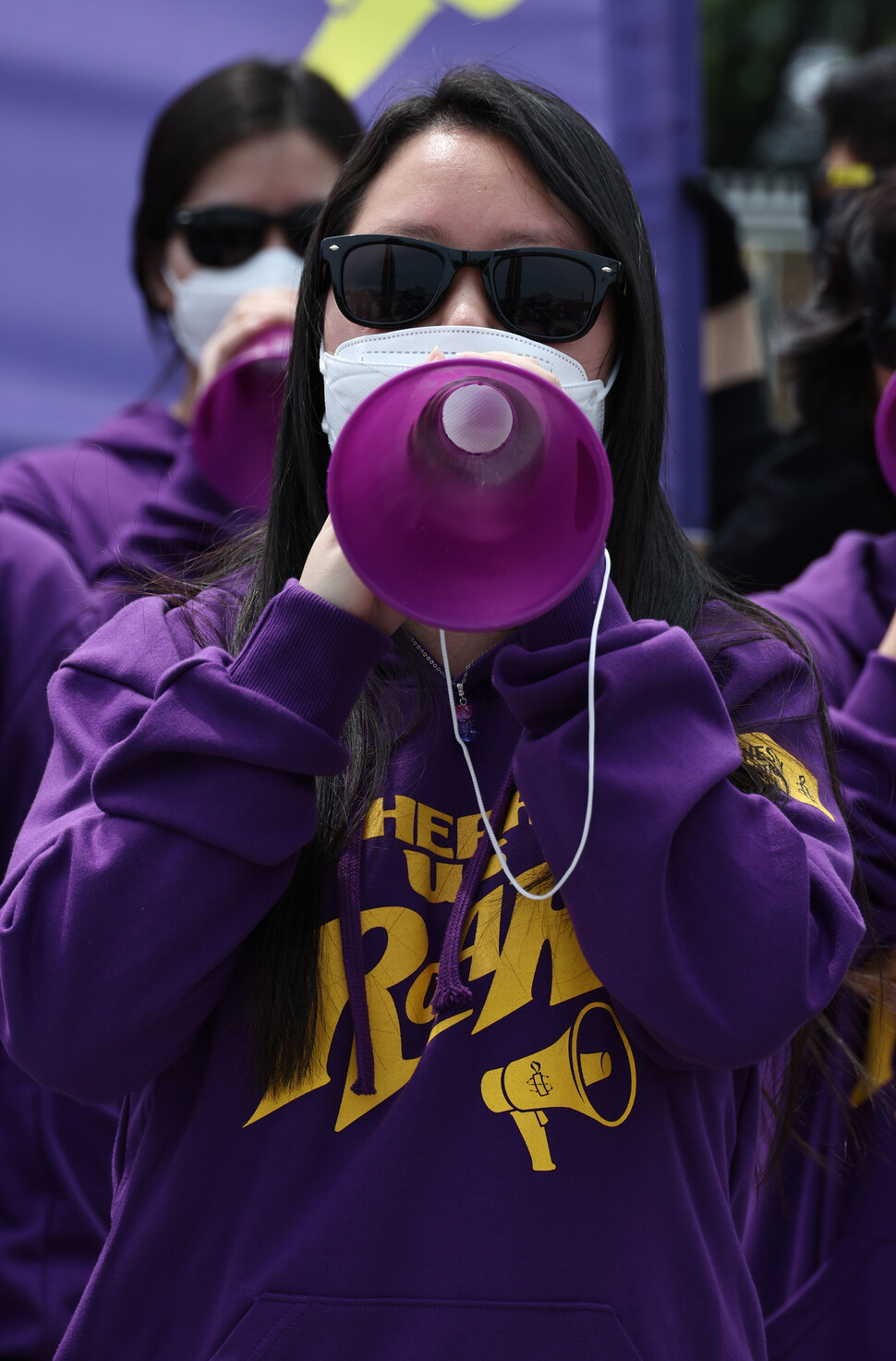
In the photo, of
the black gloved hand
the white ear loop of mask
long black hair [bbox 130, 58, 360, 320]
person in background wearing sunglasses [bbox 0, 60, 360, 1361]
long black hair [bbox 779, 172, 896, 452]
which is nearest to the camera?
the white ear loop of mask

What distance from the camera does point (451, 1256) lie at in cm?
142

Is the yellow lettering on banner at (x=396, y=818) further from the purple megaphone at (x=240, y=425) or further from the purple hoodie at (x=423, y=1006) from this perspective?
the purple megaphone at (x=240, y=425)

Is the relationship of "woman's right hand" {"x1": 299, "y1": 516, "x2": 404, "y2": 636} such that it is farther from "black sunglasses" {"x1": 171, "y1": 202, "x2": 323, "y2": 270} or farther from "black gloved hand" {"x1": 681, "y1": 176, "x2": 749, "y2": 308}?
"black gloved hand" {"x1": 681, "y1": 176, "x2": 749, "y2": 308}

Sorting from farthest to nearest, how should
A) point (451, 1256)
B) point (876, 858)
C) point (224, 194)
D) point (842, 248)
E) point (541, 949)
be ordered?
point (224, 194) → point (842, 248) → point (876, 858) → point (541, 949) → point (451, 1256)

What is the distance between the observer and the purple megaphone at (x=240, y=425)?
2.55 meters

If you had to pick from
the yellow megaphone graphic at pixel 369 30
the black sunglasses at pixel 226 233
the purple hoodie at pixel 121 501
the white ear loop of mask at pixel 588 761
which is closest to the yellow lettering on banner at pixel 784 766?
the white ear loop of mask at pixel 588 761

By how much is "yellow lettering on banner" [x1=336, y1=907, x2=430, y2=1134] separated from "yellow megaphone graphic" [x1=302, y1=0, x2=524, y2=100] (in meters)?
2.83

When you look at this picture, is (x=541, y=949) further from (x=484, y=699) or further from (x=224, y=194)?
(x=224, y=194)

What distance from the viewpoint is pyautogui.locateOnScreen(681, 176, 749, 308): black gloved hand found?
12.6ft

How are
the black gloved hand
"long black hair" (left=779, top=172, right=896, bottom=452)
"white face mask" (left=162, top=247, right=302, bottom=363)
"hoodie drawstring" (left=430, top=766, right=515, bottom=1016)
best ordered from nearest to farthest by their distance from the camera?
"hoodie drawstring" (left=430, top=766, right=515, bottom=1016) → "long black hair" (left=779, top=172, right=896, bottom=452) → "white face mask" (left=162, top=247, right=302, bottom=363) → the black gloved hand

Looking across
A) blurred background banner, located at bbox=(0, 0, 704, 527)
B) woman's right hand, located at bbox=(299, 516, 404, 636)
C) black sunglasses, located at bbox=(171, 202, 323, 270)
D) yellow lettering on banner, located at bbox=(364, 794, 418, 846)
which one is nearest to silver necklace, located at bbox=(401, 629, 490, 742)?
yellow lettering on banner, located at bbox=(364, 794, 418, 846)

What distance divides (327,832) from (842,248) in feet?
5.08

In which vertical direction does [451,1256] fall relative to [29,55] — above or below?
below

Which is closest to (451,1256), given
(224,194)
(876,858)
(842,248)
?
(876,858)
